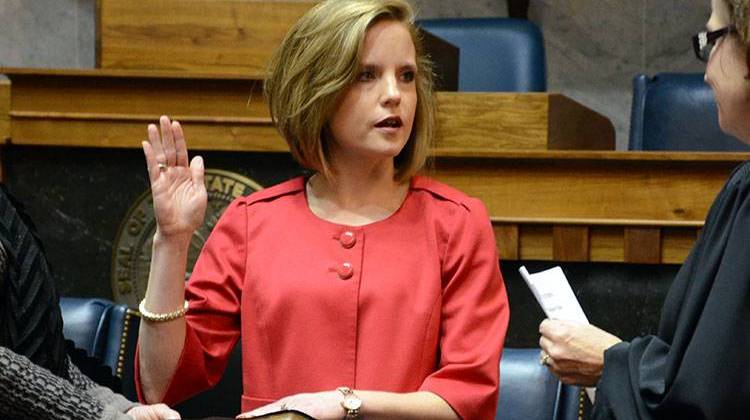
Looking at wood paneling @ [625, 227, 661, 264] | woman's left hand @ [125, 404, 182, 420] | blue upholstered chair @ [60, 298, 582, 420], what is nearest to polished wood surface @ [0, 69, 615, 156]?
wood paneling @ [625, 227, 661, 264]

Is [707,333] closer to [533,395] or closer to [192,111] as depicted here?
[533,395]

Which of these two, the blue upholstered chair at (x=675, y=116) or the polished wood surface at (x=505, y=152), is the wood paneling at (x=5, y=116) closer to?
the polished wood surface at (x=505, y=152)

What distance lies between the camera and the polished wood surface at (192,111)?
3.43 meters

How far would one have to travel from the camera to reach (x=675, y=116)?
13.7ft

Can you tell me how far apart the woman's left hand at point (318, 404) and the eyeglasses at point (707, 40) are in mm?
682

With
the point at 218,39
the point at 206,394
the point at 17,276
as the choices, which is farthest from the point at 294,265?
the point at 218,39

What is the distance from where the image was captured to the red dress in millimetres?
2002

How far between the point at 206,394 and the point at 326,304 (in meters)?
0.66

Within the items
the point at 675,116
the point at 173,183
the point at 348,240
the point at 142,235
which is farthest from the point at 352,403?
the point at 675,116

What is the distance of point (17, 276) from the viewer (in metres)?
1.82

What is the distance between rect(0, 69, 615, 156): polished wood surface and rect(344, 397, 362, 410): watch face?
158 centimetres

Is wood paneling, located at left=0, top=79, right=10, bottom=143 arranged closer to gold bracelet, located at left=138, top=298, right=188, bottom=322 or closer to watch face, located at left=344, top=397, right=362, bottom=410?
gold bracelet, located at left=138, top=298, right=188, bottom=322

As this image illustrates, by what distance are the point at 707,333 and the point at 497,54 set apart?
3041mm

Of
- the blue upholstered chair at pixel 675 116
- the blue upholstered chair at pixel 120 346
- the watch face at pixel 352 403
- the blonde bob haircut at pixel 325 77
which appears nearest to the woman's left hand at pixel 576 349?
the watch face at pixel 352 403
